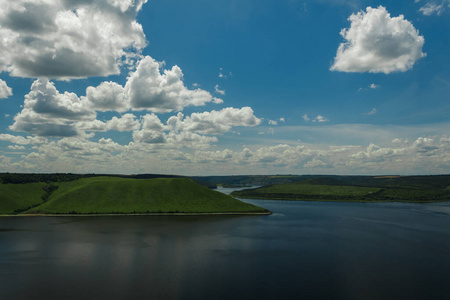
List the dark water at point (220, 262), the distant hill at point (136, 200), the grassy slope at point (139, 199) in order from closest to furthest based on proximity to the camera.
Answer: the dark water at point (220, 262) < the distant hill at point (136, 200) < the grassy slope at point (139, 199)

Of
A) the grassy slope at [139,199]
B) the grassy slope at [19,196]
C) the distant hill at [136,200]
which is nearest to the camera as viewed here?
the grassy slope at [19,196]

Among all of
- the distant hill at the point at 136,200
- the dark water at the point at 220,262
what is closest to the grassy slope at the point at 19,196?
the distant hill at the point at 136,200

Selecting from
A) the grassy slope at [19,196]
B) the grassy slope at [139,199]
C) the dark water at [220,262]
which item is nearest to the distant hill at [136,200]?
the grassy slope at [139,199]

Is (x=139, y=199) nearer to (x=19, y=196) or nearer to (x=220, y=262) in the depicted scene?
(x=19, y=196)

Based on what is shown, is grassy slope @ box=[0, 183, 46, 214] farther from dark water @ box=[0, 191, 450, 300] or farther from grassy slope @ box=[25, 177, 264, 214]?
dark water @ box=[0, 191, 450, 300]

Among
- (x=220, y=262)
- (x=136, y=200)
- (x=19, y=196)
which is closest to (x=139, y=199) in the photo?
(x=136, y=200)

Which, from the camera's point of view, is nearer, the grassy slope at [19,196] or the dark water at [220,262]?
the dark water at [220,262]

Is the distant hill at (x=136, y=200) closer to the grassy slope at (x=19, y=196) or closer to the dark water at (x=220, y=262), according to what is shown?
the grassy slope at (x=19, y=196)
